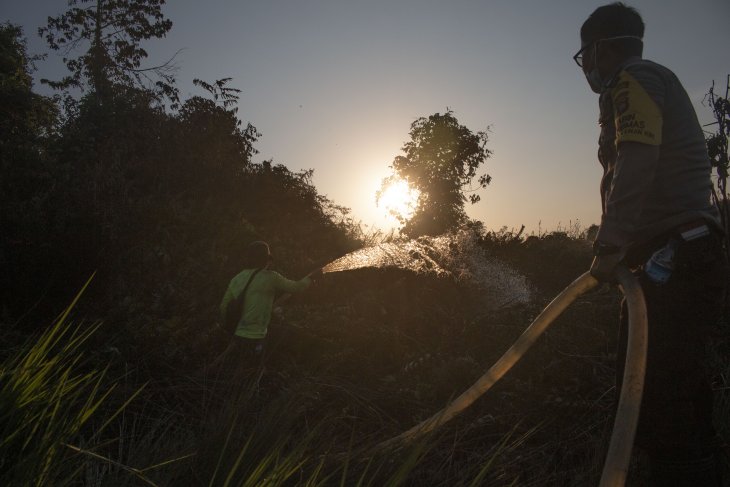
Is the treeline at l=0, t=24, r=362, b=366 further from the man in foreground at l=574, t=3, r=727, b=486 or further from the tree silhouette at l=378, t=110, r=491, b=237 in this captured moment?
the tree silhouette at l=378, t=110, r=491, b=237

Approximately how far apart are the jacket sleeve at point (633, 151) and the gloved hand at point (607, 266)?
0.07 meters

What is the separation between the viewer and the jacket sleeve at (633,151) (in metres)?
1.94

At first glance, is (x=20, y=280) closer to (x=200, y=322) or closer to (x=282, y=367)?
(x=200, y=322)

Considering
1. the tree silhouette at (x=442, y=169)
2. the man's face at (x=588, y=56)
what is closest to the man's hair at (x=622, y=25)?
the man's face at (x=588, y=56)

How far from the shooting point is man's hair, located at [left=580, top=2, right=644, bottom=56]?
2246 mm

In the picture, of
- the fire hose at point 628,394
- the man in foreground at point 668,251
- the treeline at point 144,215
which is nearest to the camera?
the fire hose at point 628,394

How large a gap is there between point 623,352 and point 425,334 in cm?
322

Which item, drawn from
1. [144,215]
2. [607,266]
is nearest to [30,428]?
[607,266]

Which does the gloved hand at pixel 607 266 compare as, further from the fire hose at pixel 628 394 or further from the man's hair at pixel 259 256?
the man's hair at pixel 259 256

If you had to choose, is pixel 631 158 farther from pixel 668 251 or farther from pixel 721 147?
pixel 721 147

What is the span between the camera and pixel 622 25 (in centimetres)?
225

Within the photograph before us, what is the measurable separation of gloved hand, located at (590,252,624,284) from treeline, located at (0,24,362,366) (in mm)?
2763

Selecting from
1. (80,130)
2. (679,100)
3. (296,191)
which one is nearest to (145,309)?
(679,100)

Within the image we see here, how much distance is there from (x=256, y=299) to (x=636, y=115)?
386 cm
